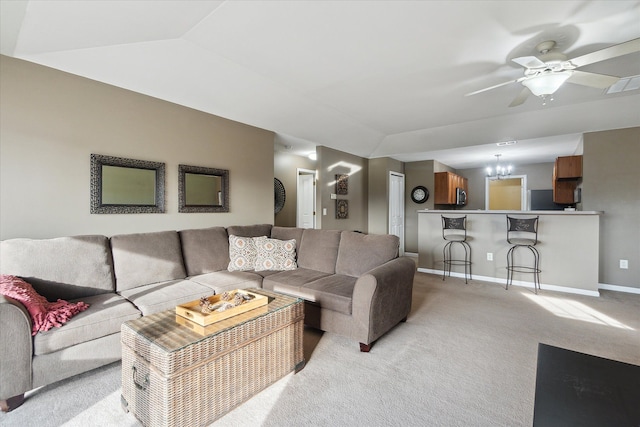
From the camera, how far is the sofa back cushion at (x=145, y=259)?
100.0 inches

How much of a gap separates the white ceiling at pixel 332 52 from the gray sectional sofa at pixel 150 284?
1552mm

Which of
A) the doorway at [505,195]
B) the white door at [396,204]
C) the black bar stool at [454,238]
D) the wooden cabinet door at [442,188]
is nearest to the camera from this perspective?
the black bar stool at [454,238]

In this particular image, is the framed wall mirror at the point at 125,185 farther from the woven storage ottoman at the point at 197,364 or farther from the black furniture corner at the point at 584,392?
the black furniture corner at the point at 584,392

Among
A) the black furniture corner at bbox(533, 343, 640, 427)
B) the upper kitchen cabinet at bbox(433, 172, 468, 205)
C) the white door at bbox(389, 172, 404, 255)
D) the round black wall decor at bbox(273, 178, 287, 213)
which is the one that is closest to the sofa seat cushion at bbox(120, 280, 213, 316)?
the black furniture corner at bbox(533, 343, 640, 427)

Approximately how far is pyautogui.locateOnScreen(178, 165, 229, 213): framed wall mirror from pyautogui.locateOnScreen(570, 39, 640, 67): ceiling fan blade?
3734 millimetres

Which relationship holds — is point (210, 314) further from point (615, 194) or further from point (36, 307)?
point (615, 194)

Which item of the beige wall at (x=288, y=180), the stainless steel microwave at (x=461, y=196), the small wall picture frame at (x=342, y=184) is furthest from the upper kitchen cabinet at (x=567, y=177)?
the beige wall at (x=288, y=180)

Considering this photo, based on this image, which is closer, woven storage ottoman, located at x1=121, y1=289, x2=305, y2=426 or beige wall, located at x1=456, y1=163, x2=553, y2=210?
woven storage ottoman, located at x1=121, y1=289, x2=305, y2=426

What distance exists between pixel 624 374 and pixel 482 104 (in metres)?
3.67

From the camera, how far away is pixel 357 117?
4.52 m

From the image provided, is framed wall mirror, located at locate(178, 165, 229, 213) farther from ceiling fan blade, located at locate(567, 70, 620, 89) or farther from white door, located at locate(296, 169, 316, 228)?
ceiling fan blade, located at locate(567, 70, 620, 89)

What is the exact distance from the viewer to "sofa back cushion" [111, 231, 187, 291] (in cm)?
254

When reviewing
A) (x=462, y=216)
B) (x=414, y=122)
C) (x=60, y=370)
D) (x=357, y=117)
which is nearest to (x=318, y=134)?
(x=357, y=117)

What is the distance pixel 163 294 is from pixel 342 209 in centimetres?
412
